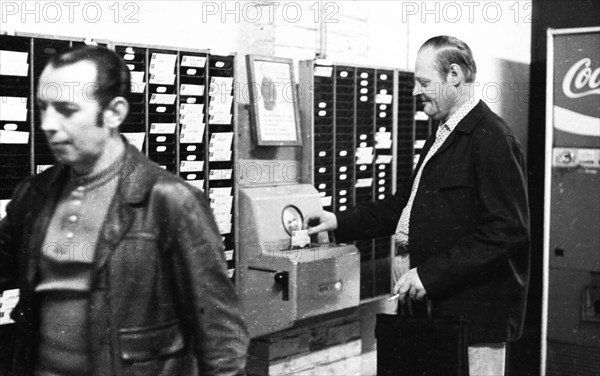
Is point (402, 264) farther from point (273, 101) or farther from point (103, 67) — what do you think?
point (103, 67)

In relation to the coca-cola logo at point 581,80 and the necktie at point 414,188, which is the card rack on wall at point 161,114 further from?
the coca-cola logo at point 581,80

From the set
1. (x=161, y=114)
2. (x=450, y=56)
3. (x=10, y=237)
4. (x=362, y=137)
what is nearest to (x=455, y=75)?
(x=450, y=56)

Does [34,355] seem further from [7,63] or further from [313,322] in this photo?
[313,322]

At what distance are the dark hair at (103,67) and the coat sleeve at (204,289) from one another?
9.5 inches

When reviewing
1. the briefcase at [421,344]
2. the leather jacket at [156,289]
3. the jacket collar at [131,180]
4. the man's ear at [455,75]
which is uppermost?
the man's ear at [455,75]

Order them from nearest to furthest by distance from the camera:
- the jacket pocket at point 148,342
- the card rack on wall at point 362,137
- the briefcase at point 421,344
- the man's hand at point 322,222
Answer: the jacket pocket at point 148,342 < the briefcase at point 421,344 < the man's hand at point 322,222 < the card rack on wall at point 362,137

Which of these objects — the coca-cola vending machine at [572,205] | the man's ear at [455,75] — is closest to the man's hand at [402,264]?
the man's ear at [455,75]

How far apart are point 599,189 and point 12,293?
129 inches

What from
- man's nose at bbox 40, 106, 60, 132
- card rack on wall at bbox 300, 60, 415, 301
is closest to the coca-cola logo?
card rack on wall at bbox 300, 60, 415, 301

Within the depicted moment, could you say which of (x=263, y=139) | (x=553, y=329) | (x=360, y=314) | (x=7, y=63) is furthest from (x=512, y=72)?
(x=7, y=63)

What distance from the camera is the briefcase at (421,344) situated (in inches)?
97.9

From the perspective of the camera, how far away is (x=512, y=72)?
19.1 ft

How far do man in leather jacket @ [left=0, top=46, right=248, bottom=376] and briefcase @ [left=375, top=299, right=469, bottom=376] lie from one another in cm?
96

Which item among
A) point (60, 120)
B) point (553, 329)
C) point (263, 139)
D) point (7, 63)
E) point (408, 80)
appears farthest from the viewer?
point (553, 329)
